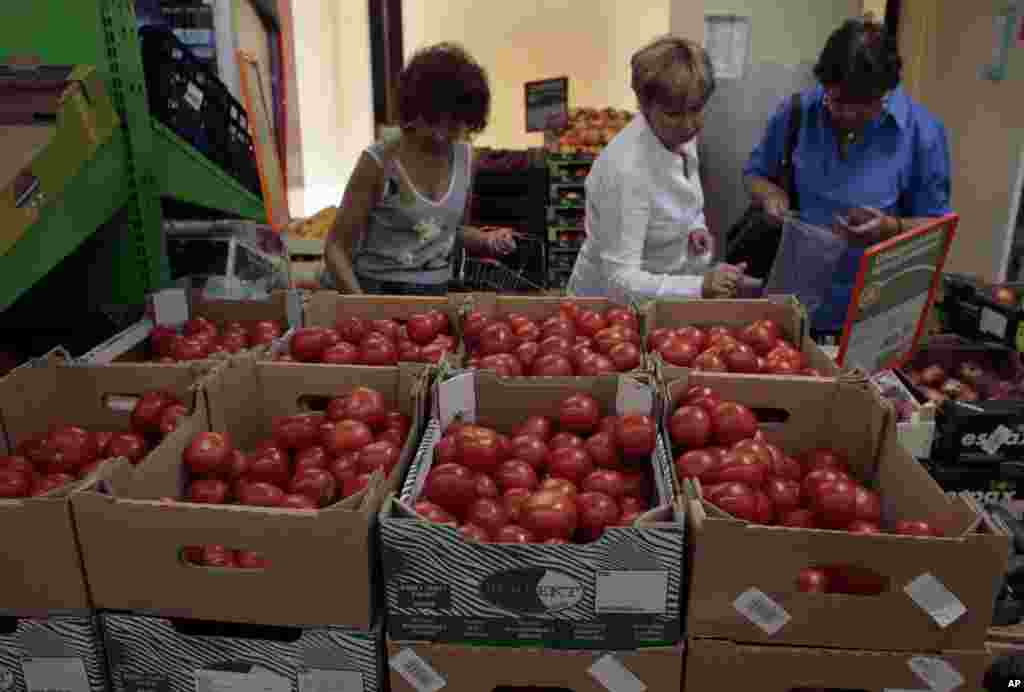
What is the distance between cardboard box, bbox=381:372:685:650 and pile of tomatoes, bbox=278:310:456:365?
2.56ft

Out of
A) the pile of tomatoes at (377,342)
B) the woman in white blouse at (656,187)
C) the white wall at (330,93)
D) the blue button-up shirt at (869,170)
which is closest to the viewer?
the pile of tomatoes at (377,342)

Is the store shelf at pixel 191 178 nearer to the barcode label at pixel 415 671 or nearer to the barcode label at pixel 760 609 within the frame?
the barcode label at pixel 415 671

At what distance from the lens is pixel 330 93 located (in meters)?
7.83

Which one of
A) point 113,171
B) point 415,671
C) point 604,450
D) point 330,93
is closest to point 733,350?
point 604,450

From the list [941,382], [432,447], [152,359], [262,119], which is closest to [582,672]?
[432,447]

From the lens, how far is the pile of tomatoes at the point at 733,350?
6.50 ft

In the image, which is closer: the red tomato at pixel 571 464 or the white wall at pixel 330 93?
the red tomato at pixel 571 464

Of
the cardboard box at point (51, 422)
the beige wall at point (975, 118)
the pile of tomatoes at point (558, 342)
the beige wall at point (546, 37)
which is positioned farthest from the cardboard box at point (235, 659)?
the beige wall at point (546, 37)

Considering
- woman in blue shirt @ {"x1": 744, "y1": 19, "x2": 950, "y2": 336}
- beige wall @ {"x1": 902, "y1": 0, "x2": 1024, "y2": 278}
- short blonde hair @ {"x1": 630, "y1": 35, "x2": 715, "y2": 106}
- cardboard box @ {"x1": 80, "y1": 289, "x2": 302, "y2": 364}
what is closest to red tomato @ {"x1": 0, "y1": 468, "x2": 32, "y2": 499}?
cardboard box @ {"x1": 80, "y1": 289, "x2": 302, "y2": 364}

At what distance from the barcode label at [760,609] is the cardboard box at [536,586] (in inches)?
3.8

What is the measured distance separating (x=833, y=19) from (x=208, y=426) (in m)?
4.34

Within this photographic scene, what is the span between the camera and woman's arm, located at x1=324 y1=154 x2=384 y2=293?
274cm

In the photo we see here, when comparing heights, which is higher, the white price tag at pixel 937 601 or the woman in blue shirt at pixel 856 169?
the woman in blue shirt at pixel 856 169

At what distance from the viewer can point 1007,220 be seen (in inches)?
174
